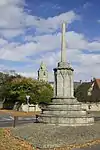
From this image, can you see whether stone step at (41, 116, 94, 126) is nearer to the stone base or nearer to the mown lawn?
the stone base

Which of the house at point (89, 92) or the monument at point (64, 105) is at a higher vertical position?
the house at point (89, 92)

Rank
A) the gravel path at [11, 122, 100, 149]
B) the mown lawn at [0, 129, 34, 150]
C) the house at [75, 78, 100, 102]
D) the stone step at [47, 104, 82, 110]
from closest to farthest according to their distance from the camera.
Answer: the mown lawn at [0, 129, 34, 150] → the gravel path at [11, 122, 100, 149] → the stone step at [47, 104, 82, 110] → the house at [75, 78, 100, 102]

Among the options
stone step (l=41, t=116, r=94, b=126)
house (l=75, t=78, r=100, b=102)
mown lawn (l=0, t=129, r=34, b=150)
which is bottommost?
mown lawn (l=0, t=129, r=34, b=150)

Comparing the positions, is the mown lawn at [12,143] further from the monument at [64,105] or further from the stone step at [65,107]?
the stone step at [65,107]

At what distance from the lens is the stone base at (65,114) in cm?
2208

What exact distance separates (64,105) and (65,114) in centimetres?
101

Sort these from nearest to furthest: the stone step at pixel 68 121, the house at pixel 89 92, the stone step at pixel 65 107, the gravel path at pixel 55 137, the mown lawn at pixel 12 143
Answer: the mown lawn at pixel 12 143
the gravel path at pixel 55 137
the stone step at pixel 68 121
the stone step at pixel 65 107
the house at pixel 89 92

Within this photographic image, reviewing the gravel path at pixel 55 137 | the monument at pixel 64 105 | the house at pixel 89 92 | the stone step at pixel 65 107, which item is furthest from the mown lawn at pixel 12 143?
the house at pixel 89 92

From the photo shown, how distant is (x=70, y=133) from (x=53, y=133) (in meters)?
0.92

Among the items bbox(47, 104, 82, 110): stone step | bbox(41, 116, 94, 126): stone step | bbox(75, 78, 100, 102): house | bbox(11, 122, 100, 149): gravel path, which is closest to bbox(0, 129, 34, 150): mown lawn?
bbox(11, 122, 100, 149): gravel path

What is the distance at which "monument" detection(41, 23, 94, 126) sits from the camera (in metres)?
22.1

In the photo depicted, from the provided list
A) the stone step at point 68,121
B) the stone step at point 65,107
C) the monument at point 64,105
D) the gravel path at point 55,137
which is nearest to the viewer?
the gravel path at point 55,137

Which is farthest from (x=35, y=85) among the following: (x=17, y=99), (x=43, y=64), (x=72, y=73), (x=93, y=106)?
(x=43, y=64)

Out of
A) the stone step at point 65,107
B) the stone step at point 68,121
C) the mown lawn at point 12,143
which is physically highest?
the stone step at point 65,107
